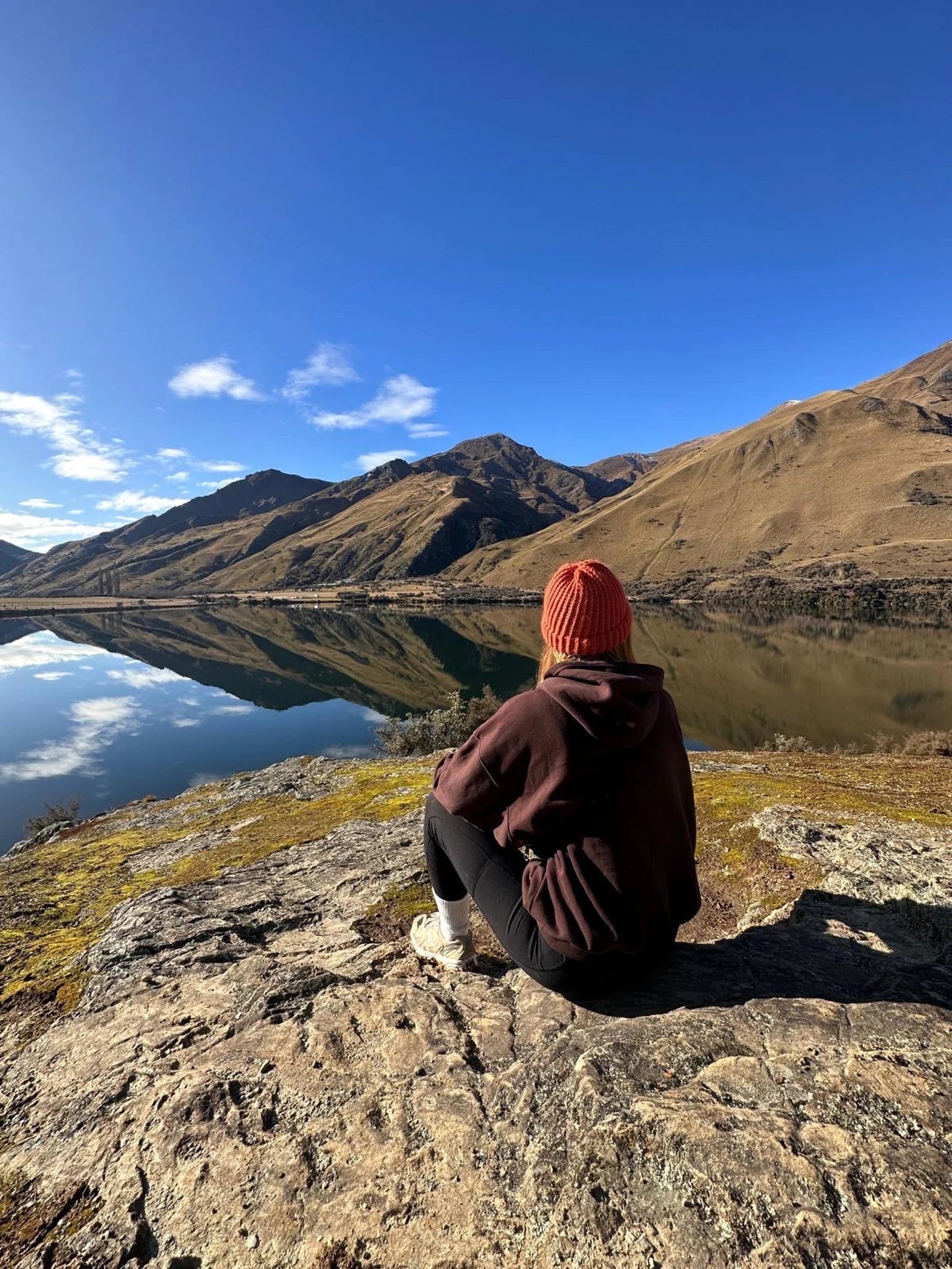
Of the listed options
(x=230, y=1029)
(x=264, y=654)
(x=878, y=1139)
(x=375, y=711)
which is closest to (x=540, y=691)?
(x=878, y=1139)

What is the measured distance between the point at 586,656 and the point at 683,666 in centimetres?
8783

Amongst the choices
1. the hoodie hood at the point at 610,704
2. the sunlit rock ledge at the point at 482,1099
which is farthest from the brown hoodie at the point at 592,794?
the sunlit rock ledge at the point at 482,1099

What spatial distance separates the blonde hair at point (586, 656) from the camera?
412cm

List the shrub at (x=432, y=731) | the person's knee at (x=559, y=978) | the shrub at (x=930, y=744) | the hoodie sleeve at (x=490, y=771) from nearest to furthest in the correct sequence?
the hoodie sleeve at (x=490, y=771) → the person's knee at (x=559, y=978) → the shrub at (x=930, y=744) → the shrub at (x=432, y=731)

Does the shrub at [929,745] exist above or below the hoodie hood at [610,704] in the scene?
below

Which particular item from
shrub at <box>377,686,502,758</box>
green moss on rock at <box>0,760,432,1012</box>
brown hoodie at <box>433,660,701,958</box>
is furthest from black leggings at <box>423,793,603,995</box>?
shrub at <box>377,686,502,758</box>

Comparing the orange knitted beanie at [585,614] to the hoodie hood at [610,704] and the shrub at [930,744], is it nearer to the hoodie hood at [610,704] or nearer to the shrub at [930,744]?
the hoodie hood at [610,704]

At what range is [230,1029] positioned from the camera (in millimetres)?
4602

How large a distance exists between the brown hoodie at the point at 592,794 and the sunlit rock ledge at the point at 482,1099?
2.77ft

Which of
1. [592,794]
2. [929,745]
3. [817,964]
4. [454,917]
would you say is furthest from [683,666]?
[592,794]

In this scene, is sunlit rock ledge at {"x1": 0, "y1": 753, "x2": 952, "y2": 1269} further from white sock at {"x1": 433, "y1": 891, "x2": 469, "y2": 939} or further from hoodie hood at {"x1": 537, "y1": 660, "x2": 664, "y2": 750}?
hoodie hood at {"x1": 537, "y1": 660, "x2": 664, "y2": 750}

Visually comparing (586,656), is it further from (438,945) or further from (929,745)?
(929,745)

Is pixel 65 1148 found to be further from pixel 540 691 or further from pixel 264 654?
pixel 264 654

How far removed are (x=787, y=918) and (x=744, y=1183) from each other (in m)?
3.95
